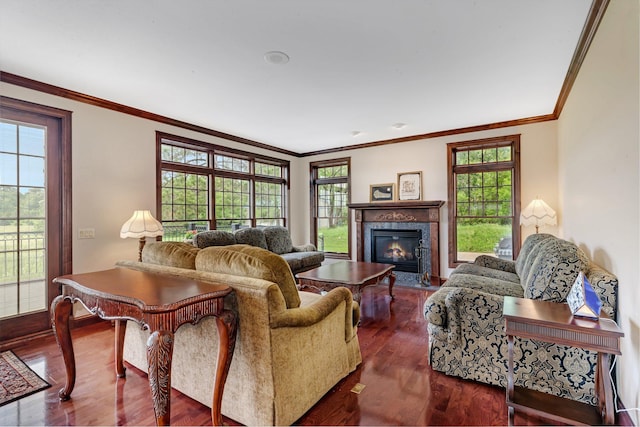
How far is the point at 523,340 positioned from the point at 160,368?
7.20ft

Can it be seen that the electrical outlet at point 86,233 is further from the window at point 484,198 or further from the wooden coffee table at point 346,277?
the window at point 484,198

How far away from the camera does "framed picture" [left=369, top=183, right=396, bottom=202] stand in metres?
5.74

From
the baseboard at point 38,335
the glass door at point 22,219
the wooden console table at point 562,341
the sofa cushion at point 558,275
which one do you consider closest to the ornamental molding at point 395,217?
the sofa cushion at point 558,275

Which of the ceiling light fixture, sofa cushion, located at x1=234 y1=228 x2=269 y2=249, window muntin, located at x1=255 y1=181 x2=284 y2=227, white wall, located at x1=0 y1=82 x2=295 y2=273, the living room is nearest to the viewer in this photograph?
the living room

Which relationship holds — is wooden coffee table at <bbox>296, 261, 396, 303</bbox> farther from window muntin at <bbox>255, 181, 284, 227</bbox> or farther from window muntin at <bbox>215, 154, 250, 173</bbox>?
window muntin at <bbox>215, 154, 250, 173</bbox>

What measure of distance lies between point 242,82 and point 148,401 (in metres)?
2.87

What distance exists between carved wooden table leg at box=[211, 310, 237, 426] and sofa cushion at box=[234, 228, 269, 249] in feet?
10.6

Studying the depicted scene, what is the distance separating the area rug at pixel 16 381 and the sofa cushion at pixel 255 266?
1633mm

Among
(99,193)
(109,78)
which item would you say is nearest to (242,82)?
(109,78)

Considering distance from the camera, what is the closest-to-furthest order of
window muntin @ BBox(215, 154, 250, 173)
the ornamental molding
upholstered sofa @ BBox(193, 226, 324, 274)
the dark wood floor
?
the dark wood floor → upholstered sofa @ BBox(193, 226, 324, 274) → window muntin @ BBox(215, 154, 250, 173) → the ornamental molding

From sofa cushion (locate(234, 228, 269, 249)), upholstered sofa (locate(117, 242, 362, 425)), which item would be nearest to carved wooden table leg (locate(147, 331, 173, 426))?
upholstered sofa (locate(117, 242, 362, 425))

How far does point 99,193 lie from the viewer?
364 cm

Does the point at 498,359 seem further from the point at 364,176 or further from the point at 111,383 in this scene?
the point at 364,176

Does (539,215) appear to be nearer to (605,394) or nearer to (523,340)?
(523,340)
